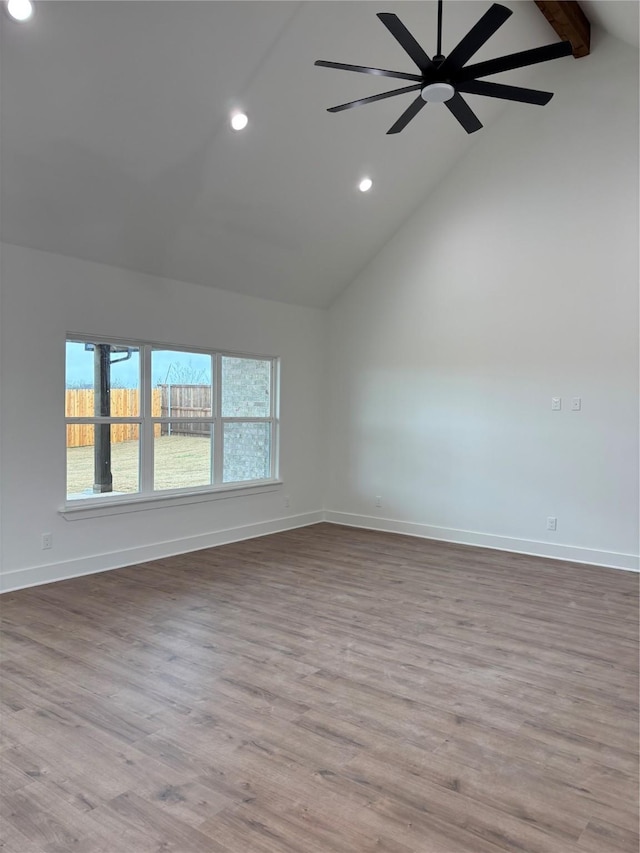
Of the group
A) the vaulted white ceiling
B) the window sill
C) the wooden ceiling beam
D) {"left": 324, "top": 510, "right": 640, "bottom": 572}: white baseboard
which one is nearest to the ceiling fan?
the vaulted white ceiling

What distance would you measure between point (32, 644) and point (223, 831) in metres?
2.01

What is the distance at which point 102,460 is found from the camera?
5.08 meters

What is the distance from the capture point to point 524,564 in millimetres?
5395

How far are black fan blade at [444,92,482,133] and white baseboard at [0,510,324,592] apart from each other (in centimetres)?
417

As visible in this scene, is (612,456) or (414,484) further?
(414,484)

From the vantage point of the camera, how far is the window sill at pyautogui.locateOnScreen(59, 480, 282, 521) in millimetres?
4801

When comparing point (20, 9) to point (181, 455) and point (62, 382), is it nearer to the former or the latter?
point (62, 382)

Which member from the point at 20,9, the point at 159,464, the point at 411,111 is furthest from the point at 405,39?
→ the point at 159,464

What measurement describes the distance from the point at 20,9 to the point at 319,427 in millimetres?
4975

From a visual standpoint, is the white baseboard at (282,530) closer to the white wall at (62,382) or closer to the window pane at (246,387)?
the white wall at (62,382)

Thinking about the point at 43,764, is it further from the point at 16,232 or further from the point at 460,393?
the point at 460,393

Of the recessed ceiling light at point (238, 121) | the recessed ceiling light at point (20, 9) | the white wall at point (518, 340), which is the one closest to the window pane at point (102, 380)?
the recessed ceiling light at point (238, 121)

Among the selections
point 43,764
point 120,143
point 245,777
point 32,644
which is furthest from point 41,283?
point 245,777

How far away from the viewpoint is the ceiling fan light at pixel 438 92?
3.13 m
